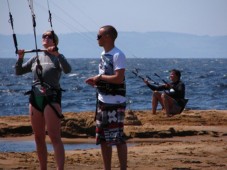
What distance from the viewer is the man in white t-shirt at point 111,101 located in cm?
848

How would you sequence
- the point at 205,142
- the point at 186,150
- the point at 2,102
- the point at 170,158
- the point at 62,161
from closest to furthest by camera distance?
the point at 62,161 → the point at 170,158 → the point at 186,150 → the point at 205,142 → the point at 2,102

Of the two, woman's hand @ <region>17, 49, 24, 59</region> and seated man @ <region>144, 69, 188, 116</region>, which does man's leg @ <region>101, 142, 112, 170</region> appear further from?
seated man @ <region>144, 69, 188, 116</region>

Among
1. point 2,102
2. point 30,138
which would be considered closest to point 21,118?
point 30,138

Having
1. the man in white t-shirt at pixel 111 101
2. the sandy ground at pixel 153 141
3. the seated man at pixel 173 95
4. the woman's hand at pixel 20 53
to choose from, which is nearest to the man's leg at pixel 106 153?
the man in white t-shirt at pixel 111 101

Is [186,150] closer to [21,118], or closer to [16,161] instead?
[16,161]

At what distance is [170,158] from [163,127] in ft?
15.2

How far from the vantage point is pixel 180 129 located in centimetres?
1548


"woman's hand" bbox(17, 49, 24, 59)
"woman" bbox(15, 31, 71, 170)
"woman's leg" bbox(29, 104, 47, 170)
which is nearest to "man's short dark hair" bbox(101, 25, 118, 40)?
"woman" bbox(15, 31, 71, 170)

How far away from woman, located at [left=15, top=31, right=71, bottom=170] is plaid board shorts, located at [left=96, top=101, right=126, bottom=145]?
0.46 metres

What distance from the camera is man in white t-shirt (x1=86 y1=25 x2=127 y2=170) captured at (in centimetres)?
848

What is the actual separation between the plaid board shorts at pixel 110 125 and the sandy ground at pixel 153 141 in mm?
1532

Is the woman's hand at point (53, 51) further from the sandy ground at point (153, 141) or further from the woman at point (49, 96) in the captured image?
the sandy ground at point (153, 141)

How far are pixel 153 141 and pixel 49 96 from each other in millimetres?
6030

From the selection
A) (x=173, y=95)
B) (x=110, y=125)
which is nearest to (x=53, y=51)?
(x=110, y=125)
